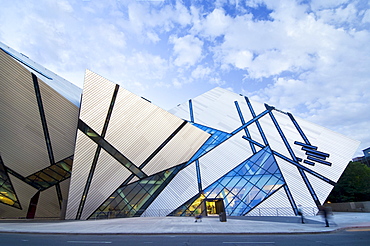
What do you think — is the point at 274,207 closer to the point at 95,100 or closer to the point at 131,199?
the point at 131,199

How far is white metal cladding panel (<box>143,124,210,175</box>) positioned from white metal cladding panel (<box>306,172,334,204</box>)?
43.8ft

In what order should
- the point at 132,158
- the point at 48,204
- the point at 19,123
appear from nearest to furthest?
the point at 19,123 < the point at 132,158 < the point at 48,204

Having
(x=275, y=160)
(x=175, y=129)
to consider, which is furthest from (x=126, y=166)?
(x=275, y=160)

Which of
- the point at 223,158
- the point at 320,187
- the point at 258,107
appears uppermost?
the point at 258,107

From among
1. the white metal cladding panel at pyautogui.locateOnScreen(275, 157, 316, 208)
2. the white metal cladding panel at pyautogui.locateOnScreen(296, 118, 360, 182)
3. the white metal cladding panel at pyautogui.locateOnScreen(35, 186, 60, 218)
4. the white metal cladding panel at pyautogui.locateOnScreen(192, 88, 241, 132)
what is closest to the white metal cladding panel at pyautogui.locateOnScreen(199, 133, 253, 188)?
the white metal cladding panel at pyautogui.locateOnScreen(192, 88, 241, 132)

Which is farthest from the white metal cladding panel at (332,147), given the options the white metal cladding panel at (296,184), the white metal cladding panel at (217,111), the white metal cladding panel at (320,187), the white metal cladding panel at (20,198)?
the white metal cladding panel at (20,198)

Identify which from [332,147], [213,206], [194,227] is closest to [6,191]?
[213,206]

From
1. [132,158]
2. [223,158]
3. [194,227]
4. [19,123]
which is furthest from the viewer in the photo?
[223,158]

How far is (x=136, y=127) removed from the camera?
72.3 ft

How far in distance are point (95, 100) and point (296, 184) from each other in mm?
21767

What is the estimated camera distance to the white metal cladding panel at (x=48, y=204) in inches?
1029

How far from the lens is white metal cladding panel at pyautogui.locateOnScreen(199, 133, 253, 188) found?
80.2 feet

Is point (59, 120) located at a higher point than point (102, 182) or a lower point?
higher

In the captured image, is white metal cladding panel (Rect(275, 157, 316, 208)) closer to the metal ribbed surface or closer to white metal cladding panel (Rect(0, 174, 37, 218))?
the metal ribbed surface
